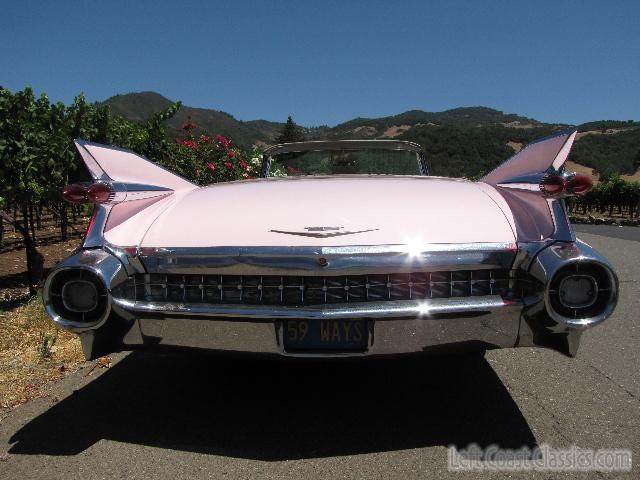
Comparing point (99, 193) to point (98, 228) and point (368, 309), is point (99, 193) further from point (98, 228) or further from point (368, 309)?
point (368, 309)

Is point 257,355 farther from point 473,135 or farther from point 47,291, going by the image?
point 473,135

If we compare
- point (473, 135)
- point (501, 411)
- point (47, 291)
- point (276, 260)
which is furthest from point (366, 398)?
point (473, 135)

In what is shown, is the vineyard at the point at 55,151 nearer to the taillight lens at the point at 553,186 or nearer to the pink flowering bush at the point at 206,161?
the pink flowering bush at the point at 206,161

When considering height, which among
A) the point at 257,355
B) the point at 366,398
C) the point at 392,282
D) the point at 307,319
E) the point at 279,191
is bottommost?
the point at 366,398

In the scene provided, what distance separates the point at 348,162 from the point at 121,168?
2147 millimetres

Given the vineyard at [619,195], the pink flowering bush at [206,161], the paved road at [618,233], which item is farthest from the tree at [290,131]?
the pink flowering bush at [206,161]

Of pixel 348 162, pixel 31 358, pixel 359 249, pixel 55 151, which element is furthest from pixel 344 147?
pixel 55 151

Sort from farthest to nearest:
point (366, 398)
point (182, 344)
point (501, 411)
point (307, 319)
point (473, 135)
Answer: point (473, 135) < point (366, 398) < point (501, 411) < point (182, 344) < point (307, 319)

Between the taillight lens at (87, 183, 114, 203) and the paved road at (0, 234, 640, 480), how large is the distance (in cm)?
108

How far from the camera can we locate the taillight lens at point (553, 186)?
248cm

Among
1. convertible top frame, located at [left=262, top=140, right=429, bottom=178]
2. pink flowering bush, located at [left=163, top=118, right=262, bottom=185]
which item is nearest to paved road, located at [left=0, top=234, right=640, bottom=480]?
convertible top frame, located at [left=262, top=140, right=429, bottom=178]

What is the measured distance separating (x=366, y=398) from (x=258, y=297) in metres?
0.98

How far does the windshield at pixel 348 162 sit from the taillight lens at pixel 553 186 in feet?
6.00

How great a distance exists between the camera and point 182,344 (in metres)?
2.37
